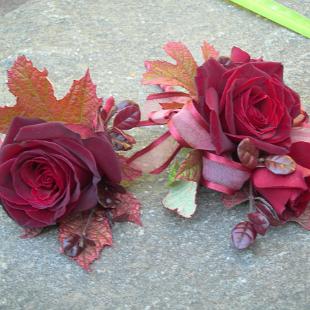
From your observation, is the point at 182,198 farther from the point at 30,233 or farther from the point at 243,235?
the point at 30,233

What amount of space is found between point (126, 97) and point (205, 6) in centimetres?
43

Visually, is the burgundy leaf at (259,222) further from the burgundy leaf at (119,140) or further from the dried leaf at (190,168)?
the burgundy leaf at (119,140)

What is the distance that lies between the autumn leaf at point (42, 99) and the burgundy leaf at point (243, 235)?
0.26 metres

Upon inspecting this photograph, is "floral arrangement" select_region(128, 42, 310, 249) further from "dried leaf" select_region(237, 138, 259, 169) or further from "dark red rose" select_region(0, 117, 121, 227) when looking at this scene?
"dark red rose" select_region(0, 117, 121, 227)

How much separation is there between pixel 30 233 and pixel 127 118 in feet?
0.72

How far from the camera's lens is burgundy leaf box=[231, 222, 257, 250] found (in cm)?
111

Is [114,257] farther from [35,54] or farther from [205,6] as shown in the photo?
[205,6]

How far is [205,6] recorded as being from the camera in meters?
1.77

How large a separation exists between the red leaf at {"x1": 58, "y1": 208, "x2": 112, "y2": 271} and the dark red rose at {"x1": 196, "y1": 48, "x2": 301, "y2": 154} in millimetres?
195

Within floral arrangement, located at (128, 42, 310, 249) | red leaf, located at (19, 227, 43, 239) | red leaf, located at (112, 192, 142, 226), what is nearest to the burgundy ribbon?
floral arrangement, located at (128, 42, 310, 249)

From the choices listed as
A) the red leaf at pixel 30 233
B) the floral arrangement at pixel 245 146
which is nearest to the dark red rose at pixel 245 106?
the floral arrangement at pixel 245 146

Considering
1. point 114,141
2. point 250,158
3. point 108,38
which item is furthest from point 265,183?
point 108,38

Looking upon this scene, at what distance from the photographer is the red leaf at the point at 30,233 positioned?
3.80ft

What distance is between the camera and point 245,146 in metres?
1.12
